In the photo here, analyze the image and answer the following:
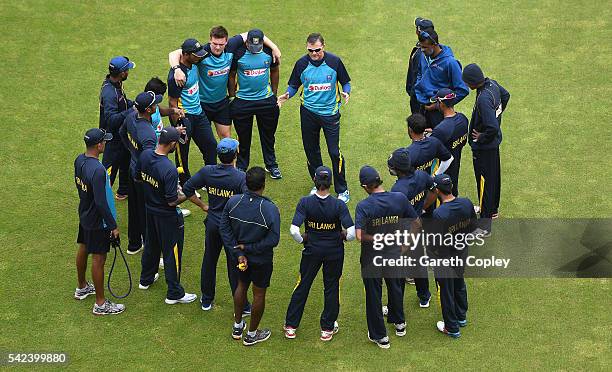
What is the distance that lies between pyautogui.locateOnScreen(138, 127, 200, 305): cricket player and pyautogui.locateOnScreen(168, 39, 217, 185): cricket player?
1.65 meters

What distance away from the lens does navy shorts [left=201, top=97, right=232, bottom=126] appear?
40.5 ft

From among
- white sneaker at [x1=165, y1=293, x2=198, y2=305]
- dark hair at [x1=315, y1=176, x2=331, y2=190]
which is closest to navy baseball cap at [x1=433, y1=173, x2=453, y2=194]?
dark hair at [x1=315, y1=176, x2=331, y2=190]

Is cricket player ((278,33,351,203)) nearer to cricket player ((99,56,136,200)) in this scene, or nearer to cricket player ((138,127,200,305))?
cricket player ((99,56,136,200))

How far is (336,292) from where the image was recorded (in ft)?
32.0

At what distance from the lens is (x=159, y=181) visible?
990 cm

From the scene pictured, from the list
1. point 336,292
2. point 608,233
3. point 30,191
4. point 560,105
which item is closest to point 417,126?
point 336,292

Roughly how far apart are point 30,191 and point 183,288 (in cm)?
304

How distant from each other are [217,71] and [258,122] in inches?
39.2

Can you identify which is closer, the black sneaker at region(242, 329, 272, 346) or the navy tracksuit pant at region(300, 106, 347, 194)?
the black sneaker at region(242, 329, 272, 346)

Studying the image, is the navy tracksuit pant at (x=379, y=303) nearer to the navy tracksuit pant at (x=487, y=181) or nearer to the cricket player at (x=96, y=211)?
the navy tracksuit pant at (x=487, y=181)

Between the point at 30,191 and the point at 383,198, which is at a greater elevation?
the point at 383,198

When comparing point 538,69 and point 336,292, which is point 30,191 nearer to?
point 336,292

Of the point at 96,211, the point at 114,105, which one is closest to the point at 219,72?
the point at 114,105

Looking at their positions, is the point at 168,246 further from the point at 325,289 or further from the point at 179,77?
the point at 179,77
